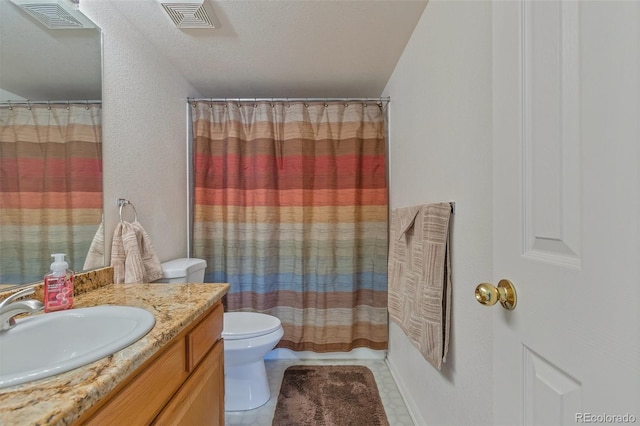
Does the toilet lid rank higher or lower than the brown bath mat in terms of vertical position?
higher

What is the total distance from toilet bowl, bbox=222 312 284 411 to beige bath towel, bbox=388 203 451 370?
2.47 feet

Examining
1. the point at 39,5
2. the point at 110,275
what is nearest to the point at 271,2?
the point at 39,5

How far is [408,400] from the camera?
1.56 meters

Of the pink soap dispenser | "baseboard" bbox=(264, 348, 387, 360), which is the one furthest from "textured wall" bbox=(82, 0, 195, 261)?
"baseboard" bbox=(264, 348, 387, 360)

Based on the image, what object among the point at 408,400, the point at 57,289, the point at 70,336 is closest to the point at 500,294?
A: the point at 70,336

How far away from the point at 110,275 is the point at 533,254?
4.98 ft

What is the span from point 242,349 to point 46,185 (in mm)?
1129

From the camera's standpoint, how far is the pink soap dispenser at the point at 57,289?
0.84 meters

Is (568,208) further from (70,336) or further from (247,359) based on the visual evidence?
(247,359)

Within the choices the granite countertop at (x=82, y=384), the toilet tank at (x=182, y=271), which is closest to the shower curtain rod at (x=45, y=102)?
the granite countertop at (x=82, y=384)

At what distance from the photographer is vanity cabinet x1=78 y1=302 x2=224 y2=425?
1.84 feet

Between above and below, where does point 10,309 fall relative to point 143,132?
below

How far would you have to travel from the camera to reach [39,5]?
0.98 meters

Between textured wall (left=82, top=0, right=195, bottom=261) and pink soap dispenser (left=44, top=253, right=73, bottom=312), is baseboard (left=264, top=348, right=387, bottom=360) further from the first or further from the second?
pink soap dispenser (left=44, top=253, right=73, bottom=312)
